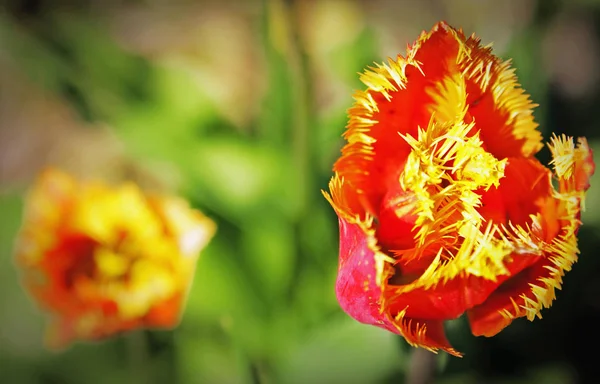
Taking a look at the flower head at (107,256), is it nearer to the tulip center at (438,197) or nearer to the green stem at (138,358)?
the green stem at (138,358)

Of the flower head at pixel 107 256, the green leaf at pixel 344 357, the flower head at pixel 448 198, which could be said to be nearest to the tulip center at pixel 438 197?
the flower head at pixel 448 198

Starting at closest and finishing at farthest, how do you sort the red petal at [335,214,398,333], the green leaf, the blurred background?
the red petal at [335,214,398,333] → the green leaf → the blurred background

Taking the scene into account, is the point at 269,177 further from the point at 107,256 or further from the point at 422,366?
the point at 422,366

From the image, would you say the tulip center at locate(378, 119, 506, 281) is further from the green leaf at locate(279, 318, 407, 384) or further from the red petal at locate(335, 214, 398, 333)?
the green leaf at locate(279, 318, 407, 384)

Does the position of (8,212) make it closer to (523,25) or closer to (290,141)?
(290,141)

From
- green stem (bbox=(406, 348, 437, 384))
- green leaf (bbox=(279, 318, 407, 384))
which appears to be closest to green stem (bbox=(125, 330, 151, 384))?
green leaf (bbox=(279, 318, 407, 384))

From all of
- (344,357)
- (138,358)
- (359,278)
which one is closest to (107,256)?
(138,358)

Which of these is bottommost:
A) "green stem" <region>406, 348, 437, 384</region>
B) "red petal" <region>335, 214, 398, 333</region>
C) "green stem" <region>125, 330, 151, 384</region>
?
"green stem" <region>125, 330, 151, 384</region>
